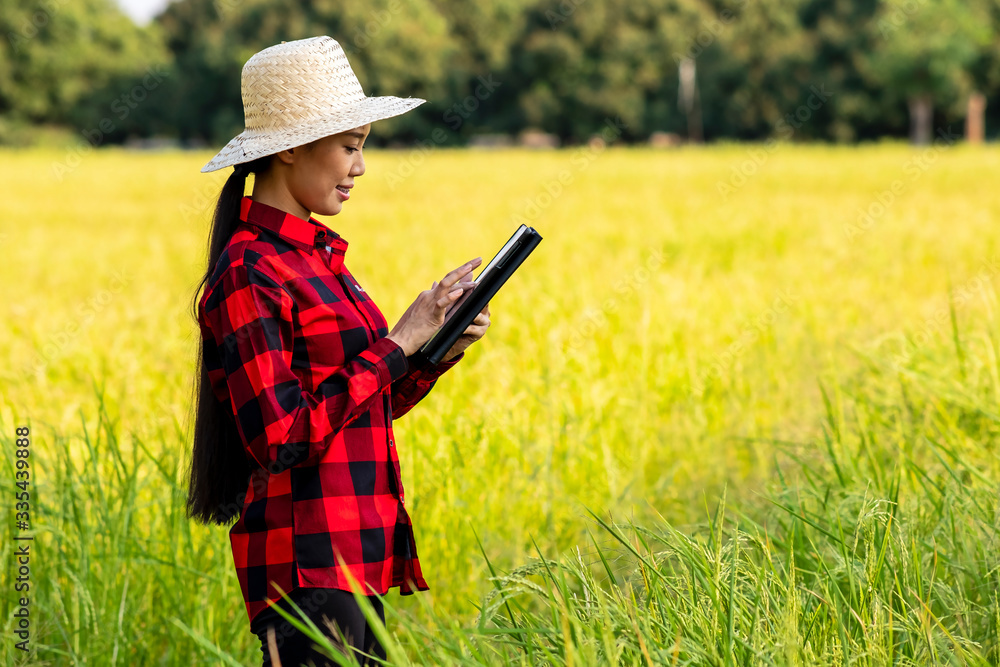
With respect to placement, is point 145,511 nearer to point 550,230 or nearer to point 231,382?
point 231,382

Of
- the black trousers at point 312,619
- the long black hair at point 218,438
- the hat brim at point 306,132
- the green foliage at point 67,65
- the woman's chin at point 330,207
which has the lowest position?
the black trousers at point 312,619

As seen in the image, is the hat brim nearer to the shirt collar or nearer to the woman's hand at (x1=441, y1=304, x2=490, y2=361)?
the shirt collar

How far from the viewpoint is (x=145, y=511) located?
2908mm

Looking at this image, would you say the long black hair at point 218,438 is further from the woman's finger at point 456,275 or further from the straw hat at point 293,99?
the woman's finger at point 456,275

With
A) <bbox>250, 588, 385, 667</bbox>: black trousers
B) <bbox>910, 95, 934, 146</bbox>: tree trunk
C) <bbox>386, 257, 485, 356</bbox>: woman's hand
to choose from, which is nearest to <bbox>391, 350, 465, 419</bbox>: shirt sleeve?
<bbox>386, 257, 485, 356</bbox>: woman's hand

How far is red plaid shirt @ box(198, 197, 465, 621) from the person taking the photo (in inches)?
59.0

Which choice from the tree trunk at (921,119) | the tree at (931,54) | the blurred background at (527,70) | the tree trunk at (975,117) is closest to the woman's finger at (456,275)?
the tree at (931,54)

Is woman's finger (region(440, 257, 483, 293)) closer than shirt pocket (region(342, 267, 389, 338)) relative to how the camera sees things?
Yes

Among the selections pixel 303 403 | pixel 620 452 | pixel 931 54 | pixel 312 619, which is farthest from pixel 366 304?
pixel 931 54

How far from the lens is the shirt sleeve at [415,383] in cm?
175

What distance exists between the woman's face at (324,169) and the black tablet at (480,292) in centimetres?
26

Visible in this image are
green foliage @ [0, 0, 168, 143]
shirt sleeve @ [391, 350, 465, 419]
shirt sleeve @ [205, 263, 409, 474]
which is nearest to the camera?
shirt sleeve @ [205, 263, 409, 474]

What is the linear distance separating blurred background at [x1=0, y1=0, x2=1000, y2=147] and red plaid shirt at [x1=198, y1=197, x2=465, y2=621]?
39.8m

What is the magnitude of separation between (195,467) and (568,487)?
1.89m
